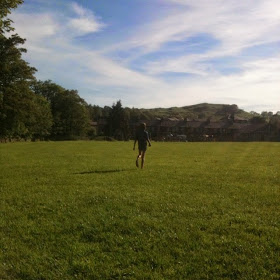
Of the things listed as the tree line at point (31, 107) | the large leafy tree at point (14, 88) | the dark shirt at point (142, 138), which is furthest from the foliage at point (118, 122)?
the dark shirt at point (142, 138)

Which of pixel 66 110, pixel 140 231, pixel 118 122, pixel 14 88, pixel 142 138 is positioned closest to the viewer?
pixel 140 231

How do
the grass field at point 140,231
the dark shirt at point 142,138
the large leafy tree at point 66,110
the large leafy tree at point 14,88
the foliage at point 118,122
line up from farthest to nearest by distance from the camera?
1. the foliage at point 118,122
2. the large leafy tree at point 66,110
3. the large leafy tree at point 14,88
4. the dark shirt at point 142,138
5. the grass field at point 140,231

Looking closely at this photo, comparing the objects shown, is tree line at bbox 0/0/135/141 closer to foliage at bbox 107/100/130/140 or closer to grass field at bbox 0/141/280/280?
foliage at bbox 107/100/130/140

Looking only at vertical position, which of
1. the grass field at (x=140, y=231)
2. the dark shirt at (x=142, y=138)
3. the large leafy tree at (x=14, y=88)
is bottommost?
the grass field at (x=140, y=231)

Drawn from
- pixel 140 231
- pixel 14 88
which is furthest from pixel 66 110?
pixel 140 231

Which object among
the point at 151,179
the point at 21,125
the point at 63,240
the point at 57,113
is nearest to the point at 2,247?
the point at 63,240

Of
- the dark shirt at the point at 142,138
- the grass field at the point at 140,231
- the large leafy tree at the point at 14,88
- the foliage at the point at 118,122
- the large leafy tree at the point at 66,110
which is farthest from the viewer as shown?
the foliage at the point at 118,122

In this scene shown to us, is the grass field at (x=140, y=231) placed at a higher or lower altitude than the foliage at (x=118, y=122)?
lower

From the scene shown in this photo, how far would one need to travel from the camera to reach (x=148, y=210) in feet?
26.7

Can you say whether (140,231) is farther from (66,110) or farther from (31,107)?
(66,110)

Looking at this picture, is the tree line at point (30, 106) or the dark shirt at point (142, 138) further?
the tree line at point (30, 106)

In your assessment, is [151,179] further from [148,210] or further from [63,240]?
[63,240]

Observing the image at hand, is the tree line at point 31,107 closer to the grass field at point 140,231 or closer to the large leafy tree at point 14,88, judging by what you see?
the large leafy tree at point 14,88

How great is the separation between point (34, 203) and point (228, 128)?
386 feet
